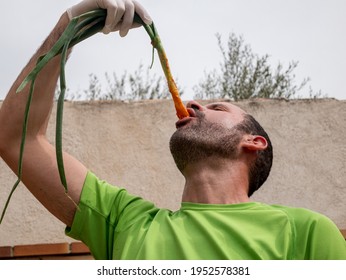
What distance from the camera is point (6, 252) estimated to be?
374 centimetres

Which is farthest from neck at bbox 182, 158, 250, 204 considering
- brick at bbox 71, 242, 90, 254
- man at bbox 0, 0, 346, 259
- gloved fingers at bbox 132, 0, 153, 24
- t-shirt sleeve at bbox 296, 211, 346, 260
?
brick at bbox 71, 242, 90, 254

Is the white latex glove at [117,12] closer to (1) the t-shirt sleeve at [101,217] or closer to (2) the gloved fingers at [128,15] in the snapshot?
(2) the gloved fingers at [128,15]

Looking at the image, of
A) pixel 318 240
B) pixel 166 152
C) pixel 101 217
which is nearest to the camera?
pixel 318 240

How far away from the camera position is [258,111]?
167 inches

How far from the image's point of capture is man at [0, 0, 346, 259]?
7.21 feet

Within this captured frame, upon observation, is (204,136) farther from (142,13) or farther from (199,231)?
(142,13)

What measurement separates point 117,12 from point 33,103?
421 millimetres

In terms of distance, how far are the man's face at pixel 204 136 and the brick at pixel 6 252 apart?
1559 mm

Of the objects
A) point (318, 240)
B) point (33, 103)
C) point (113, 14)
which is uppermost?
point (113, 14)

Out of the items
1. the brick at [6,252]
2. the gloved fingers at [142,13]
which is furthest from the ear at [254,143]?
the brick at [6,252]

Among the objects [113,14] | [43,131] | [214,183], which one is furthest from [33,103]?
[214,183]

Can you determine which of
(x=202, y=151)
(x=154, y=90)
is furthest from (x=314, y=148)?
(x=154, y=90)

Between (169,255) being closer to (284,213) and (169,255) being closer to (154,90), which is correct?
(284,213)

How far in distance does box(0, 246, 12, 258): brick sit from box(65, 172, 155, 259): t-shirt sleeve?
4.60 ft
